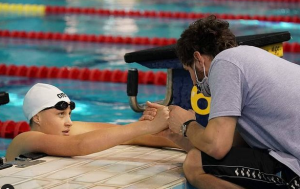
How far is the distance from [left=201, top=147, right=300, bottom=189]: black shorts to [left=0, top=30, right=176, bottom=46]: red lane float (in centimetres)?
690

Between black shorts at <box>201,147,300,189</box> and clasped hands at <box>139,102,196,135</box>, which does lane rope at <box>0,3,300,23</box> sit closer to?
clasped hands at <box>139,102,196,135</box>

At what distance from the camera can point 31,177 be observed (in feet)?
11.6

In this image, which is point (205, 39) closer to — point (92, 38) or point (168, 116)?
point (168, 116)

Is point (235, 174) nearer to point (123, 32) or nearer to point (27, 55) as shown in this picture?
point (27, 55)

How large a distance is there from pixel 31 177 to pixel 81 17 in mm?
10647

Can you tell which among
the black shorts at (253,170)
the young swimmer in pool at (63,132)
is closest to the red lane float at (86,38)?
the young swimmer in pool at (63,132)

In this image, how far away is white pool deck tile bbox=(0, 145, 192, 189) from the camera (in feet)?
11.2

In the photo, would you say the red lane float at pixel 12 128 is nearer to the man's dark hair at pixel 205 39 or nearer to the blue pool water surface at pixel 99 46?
the blue pool water surface at pixel 99 46

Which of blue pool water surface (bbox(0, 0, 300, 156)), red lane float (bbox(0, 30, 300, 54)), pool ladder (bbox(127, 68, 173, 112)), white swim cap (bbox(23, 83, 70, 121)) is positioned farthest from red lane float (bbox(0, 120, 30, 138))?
red lane float (bbox(0, 30, 300, 54))

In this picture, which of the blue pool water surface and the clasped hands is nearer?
the clasped hands

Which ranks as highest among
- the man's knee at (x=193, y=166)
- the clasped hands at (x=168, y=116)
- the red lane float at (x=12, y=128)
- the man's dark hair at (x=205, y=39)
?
the man's dark hair at (x=205, y=39)

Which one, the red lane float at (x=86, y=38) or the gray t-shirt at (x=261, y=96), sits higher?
the gray t-shirt at (x=261, y=96)

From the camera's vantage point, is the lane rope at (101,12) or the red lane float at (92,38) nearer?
the red lane float at (92,38)

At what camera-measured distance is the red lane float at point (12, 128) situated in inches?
222
